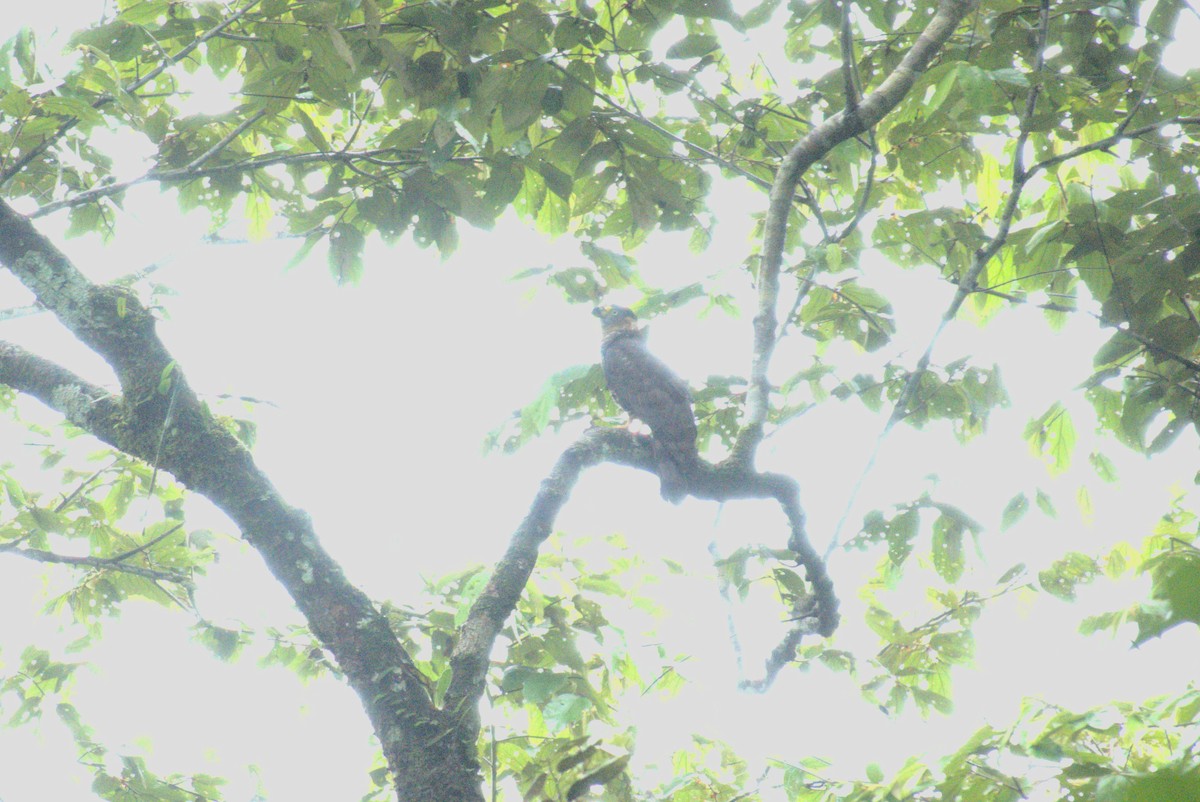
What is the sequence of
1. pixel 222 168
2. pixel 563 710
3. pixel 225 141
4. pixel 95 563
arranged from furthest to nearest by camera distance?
pixel 95 563, pixel 222 168, pixel 225 141, pixel 563 710

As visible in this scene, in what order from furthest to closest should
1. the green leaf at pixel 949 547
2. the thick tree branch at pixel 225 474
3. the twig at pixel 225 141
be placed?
1. the green leaf at pixel 949 547
2. the twig at pixel 225 141
3. the thick tree branch at pixel 225 474

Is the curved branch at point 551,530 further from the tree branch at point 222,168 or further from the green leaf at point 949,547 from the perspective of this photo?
the tree branch at point 222,168

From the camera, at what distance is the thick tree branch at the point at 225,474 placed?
2.01m

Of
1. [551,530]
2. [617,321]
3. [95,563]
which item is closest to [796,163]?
[551,530]

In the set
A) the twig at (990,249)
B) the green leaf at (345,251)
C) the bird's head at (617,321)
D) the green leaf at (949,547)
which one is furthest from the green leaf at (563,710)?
the bird's head at (617,321)

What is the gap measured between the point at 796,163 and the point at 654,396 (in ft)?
4.96

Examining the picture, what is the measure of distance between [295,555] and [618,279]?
1513 mm

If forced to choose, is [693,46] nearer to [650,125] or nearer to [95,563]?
[650,125]

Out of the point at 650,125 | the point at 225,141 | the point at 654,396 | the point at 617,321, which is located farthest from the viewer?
the point at 617,321

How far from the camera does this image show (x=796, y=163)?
2.37m

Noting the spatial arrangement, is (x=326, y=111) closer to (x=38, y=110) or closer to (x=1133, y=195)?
(x=38, y=110)

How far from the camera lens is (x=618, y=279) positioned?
3146 mm

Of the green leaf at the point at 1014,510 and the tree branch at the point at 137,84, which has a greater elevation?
the tree branch at the point at 137,84

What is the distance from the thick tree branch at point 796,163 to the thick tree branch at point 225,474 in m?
1.15
